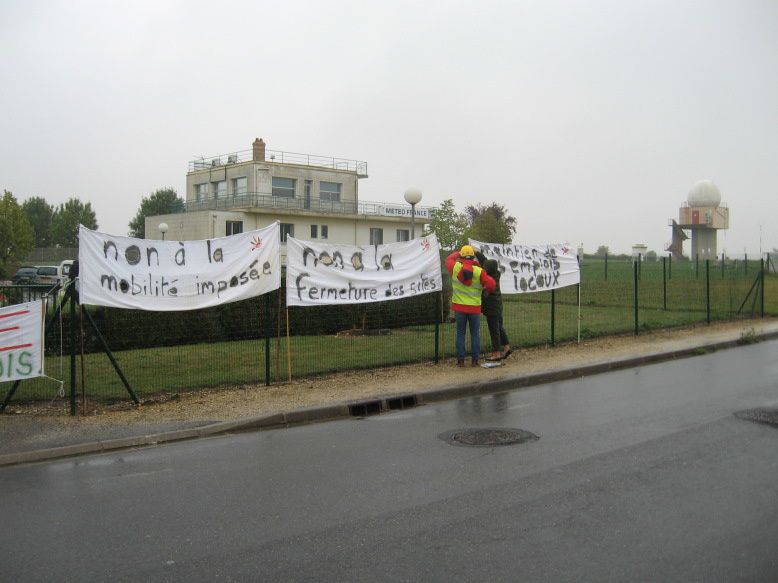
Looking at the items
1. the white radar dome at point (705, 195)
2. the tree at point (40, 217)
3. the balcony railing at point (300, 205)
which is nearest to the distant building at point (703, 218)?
the white radar dome at point (705, 195)

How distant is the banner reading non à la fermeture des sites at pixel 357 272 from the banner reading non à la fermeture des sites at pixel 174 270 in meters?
0.44

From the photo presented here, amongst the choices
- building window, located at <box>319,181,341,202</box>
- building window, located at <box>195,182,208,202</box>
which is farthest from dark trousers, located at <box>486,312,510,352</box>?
building window, located at <box>195,182,208,202</box>

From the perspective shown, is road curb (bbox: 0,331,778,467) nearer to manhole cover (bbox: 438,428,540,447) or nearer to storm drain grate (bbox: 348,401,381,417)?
storm drain grate (bbox: 348,401,381,417)

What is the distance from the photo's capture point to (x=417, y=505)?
18.4 ft

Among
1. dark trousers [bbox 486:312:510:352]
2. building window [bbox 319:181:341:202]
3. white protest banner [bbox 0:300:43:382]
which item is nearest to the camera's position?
white protest banner [bbox 0:300:43:382]

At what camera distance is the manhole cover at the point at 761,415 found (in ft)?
27.1

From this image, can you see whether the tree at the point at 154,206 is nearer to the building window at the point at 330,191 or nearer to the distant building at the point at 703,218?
the building window at the point at 330,191

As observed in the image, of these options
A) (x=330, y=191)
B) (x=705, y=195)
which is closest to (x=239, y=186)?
(x=330, y=191)

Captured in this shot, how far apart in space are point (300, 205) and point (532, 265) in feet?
158

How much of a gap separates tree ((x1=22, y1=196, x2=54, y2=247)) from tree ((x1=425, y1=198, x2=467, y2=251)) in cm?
7560

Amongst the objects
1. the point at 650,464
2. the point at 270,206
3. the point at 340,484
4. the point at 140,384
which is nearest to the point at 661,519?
the point at 650,464

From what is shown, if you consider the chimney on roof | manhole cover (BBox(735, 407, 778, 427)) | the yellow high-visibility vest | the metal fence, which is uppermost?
the chimney on roof

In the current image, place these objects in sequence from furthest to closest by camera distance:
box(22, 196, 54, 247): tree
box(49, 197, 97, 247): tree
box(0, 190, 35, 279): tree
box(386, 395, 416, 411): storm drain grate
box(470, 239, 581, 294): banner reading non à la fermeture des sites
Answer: box(22, 196, 54, 247): tree → box(49, 197, 97, 247): tree → box(0, 190, 35, 279): tree → box(470, 239, 581, 294): banner reading non à la fermeture des sites → box(386, 395, 416, 411): storm drain grate

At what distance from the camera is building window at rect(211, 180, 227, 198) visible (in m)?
62.4
